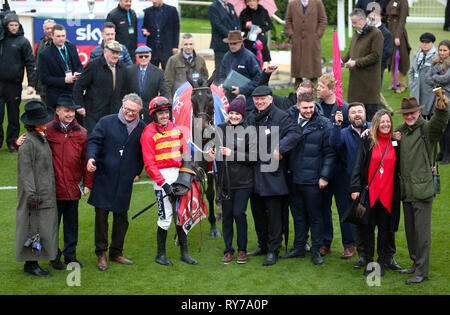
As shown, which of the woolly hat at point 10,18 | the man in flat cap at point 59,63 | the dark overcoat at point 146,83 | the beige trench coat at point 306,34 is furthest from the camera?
the beige trench coat at point 306,34

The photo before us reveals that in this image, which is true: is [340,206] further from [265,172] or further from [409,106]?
[409,106]

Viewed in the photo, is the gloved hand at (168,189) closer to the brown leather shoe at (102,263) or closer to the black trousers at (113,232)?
the black trousers at (113,232)

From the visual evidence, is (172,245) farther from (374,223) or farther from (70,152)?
(374,223)

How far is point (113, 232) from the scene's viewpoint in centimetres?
802

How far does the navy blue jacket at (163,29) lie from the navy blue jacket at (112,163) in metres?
5.78

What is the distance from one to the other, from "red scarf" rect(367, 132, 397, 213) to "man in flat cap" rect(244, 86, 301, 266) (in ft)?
2.91

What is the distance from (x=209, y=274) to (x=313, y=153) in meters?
1.69

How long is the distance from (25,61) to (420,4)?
15.7 meters

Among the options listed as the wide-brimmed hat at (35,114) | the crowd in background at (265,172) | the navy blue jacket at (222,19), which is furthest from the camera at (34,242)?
the navy blue jacket at (222,19)

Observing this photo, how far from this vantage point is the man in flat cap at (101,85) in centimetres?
1034

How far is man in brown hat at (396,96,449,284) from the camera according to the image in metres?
7.22

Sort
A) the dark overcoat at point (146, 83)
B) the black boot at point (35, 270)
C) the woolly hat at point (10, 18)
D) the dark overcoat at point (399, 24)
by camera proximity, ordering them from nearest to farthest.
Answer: the black boot at point (35, 270), the dark overcoat at point (146, 83), the woolly hat at point (10, 18), the dark overcoat at point (399, 24)

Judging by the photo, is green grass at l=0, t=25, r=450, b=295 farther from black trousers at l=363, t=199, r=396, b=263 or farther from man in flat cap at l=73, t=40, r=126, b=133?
man in flat cap at l=73, t=40, r=126, b=133

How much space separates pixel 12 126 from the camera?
12.7 metres
